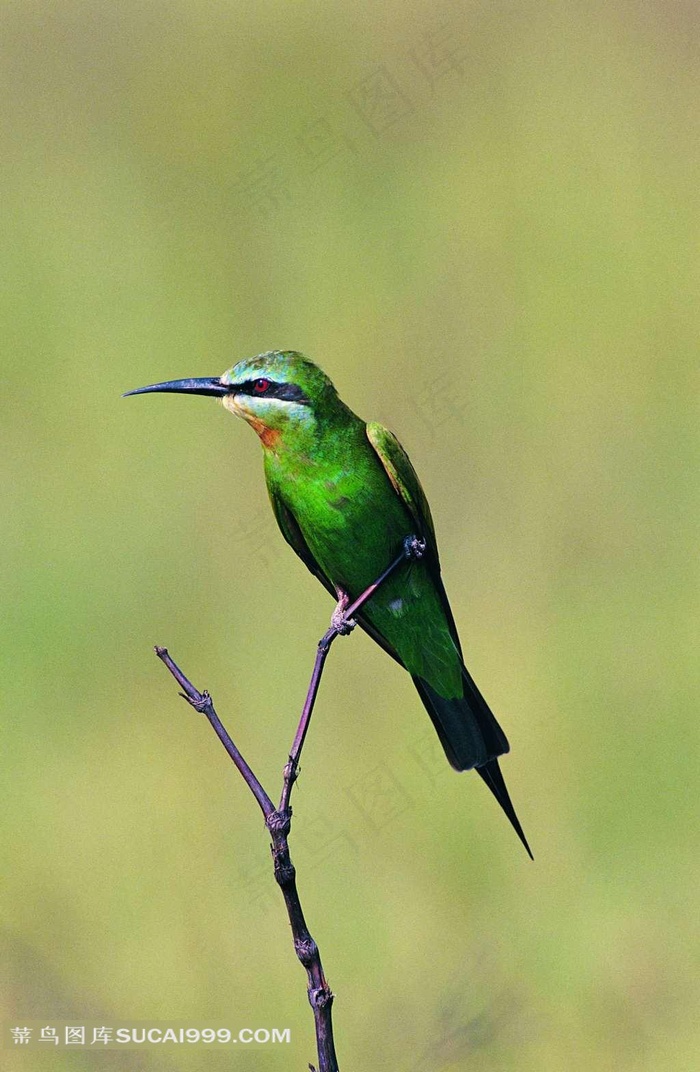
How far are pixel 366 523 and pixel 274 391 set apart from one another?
25cm

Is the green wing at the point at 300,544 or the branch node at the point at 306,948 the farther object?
the green wing at the point at 300,544

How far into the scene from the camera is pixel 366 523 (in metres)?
1.98

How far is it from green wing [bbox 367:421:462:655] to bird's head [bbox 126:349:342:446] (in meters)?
0.10

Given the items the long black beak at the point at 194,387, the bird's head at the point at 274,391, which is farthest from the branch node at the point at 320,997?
the bird's head at the point at 274,391

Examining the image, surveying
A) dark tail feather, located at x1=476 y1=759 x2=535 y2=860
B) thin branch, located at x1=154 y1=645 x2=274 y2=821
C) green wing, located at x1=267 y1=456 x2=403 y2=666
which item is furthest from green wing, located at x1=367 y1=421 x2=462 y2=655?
thin branch, located at x1=154 y1=645 x2=274 y2=821

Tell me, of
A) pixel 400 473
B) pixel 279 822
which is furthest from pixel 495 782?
pixel 279 822

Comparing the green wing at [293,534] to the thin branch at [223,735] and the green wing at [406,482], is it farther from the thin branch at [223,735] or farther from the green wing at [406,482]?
the thin branch at [223,735]

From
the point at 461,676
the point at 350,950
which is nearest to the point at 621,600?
the point at 350,950

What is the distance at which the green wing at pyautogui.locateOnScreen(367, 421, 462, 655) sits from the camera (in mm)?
2000

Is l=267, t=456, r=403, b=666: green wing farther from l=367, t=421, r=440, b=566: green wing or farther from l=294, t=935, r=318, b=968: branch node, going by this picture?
l=294, t=935, r=318, b=968: branch node

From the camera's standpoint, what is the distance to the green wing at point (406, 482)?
2.00 m

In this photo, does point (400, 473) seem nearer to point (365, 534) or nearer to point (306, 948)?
point (365, 534)

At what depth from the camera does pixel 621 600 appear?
418 cm

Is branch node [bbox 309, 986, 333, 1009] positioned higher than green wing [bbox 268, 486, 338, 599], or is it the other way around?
green wing [bbox 268, 486, 338, 599]
